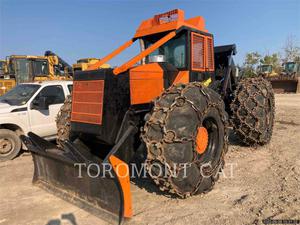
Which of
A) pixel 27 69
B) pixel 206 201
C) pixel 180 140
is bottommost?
pixel 206 201

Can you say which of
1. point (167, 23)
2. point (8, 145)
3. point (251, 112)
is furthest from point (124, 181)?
point (8, 145)

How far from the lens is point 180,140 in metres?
3.47

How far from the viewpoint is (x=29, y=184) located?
4707 millimetres

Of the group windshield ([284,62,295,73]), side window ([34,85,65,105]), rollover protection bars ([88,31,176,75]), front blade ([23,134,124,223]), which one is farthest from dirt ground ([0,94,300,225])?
windshield ([284,62,295,73])

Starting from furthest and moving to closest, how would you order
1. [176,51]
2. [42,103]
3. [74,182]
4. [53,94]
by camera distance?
[53,94]
[42,103]
[176,51]
[74,182]

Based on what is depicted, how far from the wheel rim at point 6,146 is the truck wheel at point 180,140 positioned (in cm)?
438

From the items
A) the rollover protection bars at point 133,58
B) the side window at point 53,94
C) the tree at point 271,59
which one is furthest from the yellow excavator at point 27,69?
the tree at point 271,59

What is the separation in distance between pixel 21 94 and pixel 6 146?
142cm

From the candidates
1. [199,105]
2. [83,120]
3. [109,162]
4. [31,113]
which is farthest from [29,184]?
[199,105]

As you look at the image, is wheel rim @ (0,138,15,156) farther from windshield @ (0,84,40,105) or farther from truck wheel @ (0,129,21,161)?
windshield @ (0,84,40,105)

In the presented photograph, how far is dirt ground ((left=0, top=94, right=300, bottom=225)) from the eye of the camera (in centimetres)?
339

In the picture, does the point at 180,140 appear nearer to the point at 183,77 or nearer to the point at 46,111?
the point at 183,77

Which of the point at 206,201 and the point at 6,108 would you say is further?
the point at 6,108

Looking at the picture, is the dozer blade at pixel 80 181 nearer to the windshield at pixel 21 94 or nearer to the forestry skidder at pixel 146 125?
the forestry skidder at pixel 146 125
